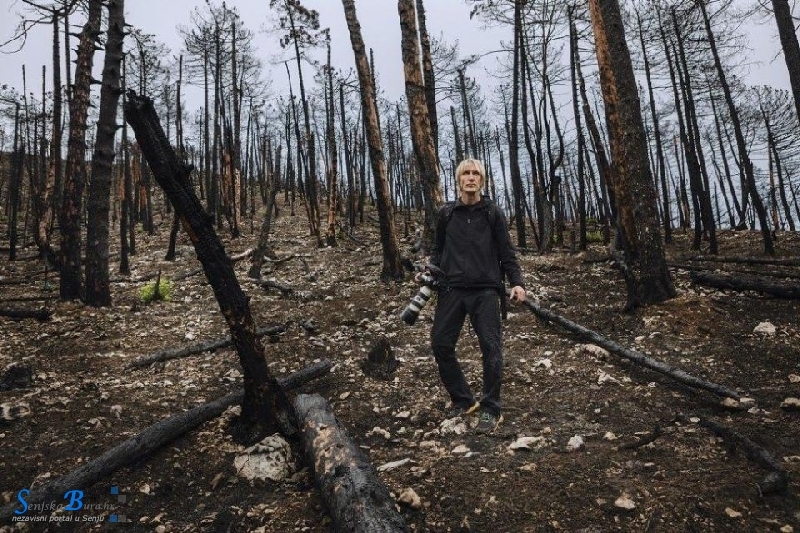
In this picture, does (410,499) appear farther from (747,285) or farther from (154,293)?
(154,293)

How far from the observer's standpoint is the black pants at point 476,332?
3512 mm

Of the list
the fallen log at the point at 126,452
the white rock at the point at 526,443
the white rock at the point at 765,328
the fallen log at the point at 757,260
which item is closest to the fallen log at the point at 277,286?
the fallen log at the point at 126,452

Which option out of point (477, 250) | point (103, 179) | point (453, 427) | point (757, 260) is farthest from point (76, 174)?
point (757, 260)

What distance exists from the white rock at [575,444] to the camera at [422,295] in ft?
5.11

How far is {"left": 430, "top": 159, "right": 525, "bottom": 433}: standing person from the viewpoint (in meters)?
3.53

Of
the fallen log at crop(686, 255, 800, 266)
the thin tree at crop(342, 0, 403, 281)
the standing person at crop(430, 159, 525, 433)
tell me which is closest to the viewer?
the standing person at crop(430, 159, 525, 433)

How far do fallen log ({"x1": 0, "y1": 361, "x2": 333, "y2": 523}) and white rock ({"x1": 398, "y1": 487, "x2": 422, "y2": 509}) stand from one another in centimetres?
214

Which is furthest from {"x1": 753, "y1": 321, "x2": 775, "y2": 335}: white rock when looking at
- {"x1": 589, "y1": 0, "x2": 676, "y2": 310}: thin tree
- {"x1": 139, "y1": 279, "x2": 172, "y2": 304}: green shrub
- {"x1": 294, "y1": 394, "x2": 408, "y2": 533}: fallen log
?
{"x1": 139, "y1": 279, "x2": 172, "y2": 304}: green shrub

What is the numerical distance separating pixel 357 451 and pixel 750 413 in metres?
3.14

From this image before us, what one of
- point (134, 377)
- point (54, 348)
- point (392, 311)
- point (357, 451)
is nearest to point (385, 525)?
point (357, 451)

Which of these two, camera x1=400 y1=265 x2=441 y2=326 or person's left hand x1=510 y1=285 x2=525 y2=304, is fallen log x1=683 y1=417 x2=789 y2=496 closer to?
person's left hand x1=510 y1=285 x2=525 y2=304

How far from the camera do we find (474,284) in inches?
141

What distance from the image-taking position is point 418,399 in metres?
4.36

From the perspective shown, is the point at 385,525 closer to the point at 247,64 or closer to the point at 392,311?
the point at 392,311
